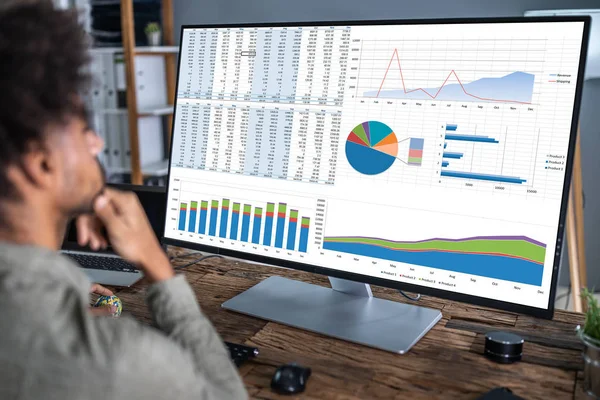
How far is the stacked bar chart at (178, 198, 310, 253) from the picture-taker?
117 cm

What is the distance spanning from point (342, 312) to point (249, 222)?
25cm

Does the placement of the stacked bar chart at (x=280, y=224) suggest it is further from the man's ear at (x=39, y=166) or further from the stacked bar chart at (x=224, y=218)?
the man's ear at (x=39, y=166)

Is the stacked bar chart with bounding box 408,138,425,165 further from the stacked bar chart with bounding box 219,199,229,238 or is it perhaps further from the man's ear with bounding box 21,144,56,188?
the man's ear with bounding box 21,144,56,188

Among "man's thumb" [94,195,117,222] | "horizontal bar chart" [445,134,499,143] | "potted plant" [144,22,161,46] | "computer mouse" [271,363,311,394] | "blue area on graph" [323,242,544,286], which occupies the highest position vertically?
"potted plant" [144,22,161,46]

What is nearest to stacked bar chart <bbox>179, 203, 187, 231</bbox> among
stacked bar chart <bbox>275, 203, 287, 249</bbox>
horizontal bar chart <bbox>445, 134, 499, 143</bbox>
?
stacked bar chart <bbox>275, 203, 287, 249</bbox>

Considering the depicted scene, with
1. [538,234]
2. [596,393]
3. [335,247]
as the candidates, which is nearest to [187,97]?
[335,247]

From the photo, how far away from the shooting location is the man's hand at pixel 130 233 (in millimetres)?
883

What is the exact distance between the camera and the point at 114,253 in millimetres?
1483

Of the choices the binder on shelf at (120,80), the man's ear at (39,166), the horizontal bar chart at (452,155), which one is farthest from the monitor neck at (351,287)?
the binder on shelf at (120,80)

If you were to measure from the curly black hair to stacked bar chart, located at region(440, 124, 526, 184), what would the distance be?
0.59 m

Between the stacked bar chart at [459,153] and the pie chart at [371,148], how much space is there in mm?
86

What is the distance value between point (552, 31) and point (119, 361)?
770 millimetres

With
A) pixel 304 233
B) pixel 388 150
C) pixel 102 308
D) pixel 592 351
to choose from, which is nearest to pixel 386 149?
pixel 388 150

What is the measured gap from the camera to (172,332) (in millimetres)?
835
